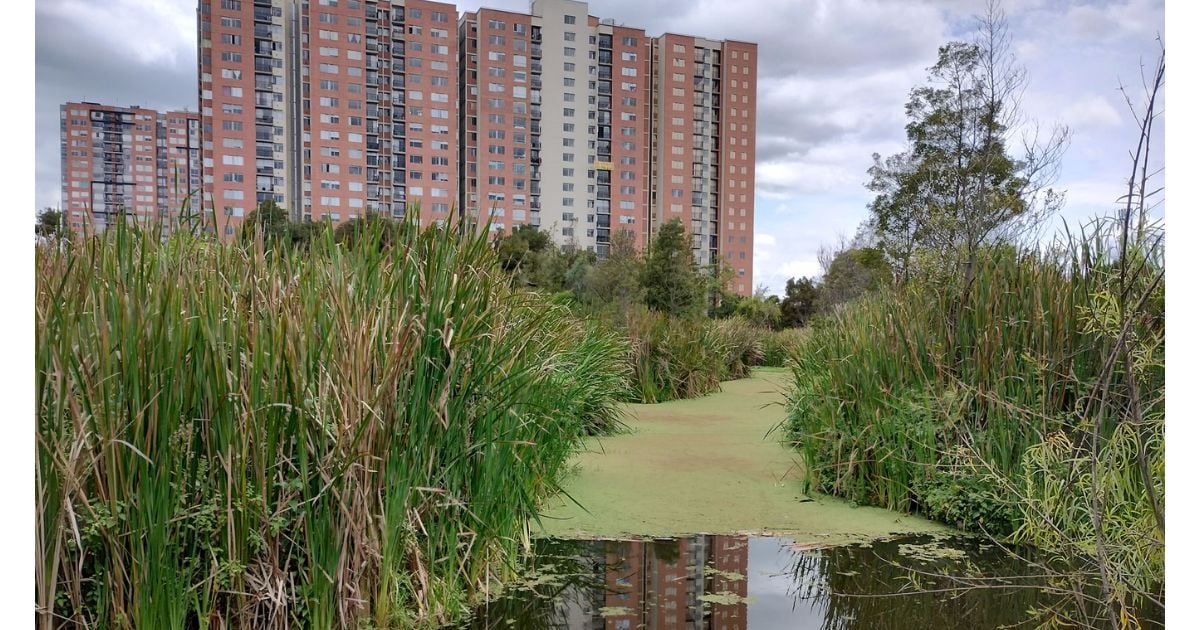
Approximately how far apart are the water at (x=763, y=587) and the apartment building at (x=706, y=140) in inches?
2320

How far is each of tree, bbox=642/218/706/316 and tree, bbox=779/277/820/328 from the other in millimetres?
10231

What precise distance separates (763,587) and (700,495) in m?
1.43

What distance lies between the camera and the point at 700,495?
4941 mm

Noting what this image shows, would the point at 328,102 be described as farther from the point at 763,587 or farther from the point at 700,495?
the point at 763,587

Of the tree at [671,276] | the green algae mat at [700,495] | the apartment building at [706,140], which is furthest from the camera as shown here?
the apartment building at [706,140]

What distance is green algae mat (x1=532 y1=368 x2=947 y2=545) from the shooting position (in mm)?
4266

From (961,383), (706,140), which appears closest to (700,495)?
(961,383)

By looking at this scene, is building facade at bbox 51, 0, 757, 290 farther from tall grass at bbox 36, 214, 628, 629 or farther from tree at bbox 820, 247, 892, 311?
tall grass at bbox 36, 214, 628, 629

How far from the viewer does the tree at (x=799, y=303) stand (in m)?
26.8

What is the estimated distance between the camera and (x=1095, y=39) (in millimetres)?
2836

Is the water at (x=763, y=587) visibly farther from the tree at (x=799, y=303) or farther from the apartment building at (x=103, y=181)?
the tree at (x=799, y=303)

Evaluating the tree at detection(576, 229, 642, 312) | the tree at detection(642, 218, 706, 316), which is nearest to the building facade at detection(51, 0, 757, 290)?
the tree at detection(576, 229, 642, 312)

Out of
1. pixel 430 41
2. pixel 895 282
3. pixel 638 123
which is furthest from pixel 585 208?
pixel 895 282

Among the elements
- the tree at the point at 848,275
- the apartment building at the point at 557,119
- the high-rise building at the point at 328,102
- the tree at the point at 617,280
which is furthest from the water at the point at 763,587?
the apartment building at the point at 557,119
